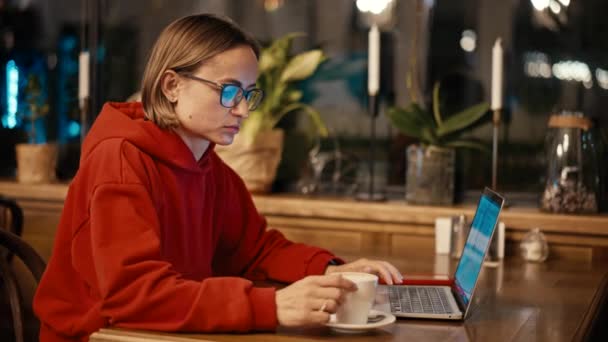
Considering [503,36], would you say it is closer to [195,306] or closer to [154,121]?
[154,121]

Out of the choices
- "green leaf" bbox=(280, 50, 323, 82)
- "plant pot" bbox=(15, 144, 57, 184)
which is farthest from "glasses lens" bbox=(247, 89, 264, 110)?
"plant pot" bbox=(15, 144, 57, 184)

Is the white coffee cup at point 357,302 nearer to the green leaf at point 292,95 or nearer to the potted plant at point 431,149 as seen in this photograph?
the potted plant at point 431,149

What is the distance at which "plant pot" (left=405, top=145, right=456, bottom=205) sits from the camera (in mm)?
2787

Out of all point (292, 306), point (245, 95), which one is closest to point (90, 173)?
point (245, 95)

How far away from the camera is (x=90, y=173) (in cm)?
154

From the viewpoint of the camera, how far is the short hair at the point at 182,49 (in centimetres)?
160

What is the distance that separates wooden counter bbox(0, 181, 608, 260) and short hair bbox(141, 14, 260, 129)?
42.1 inches

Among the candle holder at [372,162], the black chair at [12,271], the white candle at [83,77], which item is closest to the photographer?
the black chair at [12,271]

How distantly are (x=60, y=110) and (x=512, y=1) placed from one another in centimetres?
176

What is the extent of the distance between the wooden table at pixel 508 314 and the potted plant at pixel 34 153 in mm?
1488

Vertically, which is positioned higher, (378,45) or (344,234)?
(378,45)

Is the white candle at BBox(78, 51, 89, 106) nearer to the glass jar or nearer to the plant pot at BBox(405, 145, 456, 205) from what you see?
the plant pot at BBox(405, 145, 456, 205)

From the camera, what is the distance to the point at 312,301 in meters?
1.39

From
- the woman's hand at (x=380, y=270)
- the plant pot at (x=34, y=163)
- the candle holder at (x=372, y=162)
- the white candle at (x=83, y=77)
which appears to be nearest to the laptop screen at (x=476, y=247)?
the woman's hand at (x=380, y=270)
